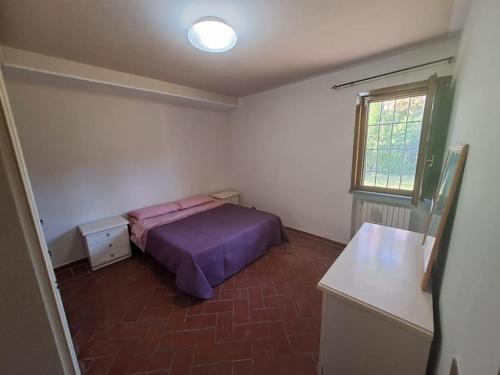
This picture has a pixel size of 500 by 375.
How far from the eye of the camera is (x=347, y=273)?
111cm

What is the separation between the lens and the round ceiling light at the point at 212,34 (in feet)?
4.74

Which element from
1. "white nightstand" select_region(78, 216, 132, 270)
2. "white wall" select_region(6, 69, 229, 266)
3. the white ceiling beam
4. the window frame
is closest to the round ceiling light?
the white ceiling beam

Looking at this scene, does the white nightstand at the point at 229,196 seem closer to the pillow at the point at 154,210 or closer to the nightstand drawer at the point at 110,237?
the pillow at the point at 154,210

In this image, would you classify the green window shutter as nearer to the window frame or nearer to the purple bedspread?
the window frame

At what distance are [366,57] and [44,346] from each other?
10.8 ft

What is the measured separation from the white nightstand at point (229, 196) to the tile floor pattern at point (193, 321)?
1655 mm

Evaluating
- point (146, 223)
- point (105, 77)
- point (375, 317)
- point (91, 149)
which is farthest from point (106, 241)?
point (375, 317)

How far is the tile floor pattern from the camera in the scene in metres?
1.38

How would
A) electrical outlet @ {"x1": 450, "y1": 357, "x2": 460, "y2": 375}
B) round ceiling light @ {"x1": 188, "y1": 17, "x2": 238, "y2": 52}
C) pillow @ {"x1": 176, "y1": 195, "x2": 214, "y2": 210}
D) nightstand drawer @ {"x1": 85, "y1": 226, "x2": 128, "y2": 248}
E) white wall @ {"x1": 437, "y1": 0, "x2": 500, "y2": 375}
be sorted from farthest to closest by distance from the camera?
1. pillow @ {"x1": 176, "y1": 195, "x2": 214, "y2": 210}
2. nightstand drawer @ {"x1": 85, "y1": 226, "x2": 128, "y2": 248}
3. round ceiling light @ {"x1": 188, "y1": 17, "x2": 238, "y2": 52}
4. electrical outlet @ {"x1": 450, "y1": 357, "x2": 460, "y2": 375}
5. white wall @ {"x1": 437, "y1": 0, "x2": 500, "y2": 375}

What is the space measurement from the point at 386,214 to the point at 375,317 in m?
1.87

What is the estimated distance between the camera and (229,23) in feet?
4.96

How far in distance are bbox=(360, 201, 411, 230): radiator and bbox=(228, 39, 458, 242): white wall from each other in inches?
8.9

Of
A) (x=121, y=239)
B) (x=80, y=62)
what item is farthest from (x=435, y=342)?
(x=80, y=62)

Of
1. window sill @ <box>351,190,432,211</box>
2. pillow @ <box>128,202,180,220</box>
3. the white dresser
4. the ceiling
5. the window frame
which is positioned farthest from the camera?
pillow @ <box>128,202,180,220</box>
